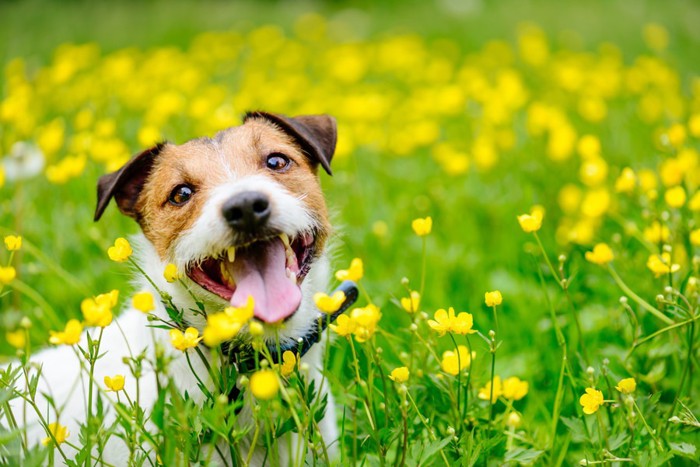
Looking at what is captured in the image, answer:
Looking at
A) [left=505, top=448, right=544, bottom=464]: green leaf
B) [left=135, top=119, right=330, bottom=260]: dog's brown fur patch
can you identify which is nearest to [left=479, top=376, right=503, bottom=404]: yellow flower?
[left=505, top=448, right=544, bottom=464]: green leaf

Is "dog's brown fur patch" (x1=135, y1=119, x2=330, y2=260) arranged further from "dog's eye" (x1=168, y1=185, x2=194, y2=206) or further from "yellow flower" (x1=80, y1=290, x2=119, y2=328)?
"yellow flower" (x1=80, y1=290, x2=119, y2=328)

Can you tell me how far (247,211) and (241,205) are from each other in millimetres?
30

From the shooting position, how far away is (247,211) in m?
2.48

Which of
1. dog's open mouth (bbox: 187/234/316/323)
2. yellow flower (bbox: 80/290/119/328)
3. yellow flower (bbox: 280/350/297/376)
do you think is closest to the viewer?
yellow flower (bbox: 80/290/119/328)

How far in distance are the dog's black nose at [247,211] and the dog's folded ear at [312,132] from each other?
1.78 ft

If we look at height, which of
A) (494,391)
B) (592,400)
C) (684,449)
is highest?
(592,400)

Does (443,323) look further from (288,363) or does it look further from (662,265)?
(662,265)

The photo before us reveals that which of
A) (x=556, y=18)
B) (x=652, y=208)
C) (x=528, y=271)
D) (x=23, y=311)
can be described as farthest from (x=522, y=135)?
(x=556, y=18)

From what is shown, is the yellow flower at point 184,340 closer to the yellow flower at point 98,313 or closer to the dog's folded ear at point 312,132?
the yellow flower at point 98,313

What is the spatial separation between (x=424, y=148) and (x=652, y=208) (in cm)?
323

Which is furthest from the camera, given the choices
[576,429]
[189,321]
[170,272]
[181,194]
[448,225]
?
[448,225]

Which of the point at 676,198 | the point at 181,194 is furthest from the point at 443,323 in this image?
the point at 676,198

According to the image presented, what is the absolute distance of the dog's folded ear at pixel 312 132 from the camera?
121 inches

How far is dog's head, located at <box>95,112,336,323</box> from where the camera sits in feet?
8.24
